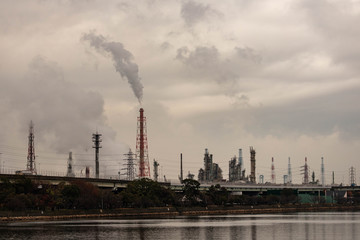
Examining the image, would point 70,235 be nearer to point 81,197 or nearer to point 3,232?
point 3,232

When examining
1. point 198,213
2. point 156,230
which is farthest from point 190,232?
point 198,213

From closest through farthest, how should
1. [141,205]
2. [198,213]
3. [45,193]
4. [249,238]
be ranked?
[249,238]
[45,193]
[141,205]
[198,213]

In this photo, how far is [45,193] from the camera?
157m

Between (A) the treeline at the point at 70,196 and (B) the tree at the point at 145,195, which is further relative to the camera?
(B) the tree at the point at 145,195

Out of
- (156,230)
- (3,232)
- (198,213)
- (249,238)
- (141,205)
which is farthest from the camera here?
(198,213)

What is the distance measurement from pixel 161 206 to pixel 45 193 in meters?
43.8

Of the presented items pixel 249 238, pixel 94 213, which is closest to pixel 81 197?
pixel 94 213

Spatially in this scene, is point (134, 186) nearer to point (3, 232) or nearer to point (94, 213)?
point (94, 213)

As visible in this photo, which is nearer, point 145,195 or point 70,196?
point 70,196

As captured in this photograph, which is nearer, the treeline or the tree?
the treeline

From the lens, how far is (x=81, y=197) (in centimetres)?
15812

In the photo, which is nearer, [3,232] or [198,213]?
[3,232]

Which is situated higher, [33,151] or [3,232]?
[33,151]

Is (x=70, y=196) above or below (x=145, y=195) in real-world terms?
above
